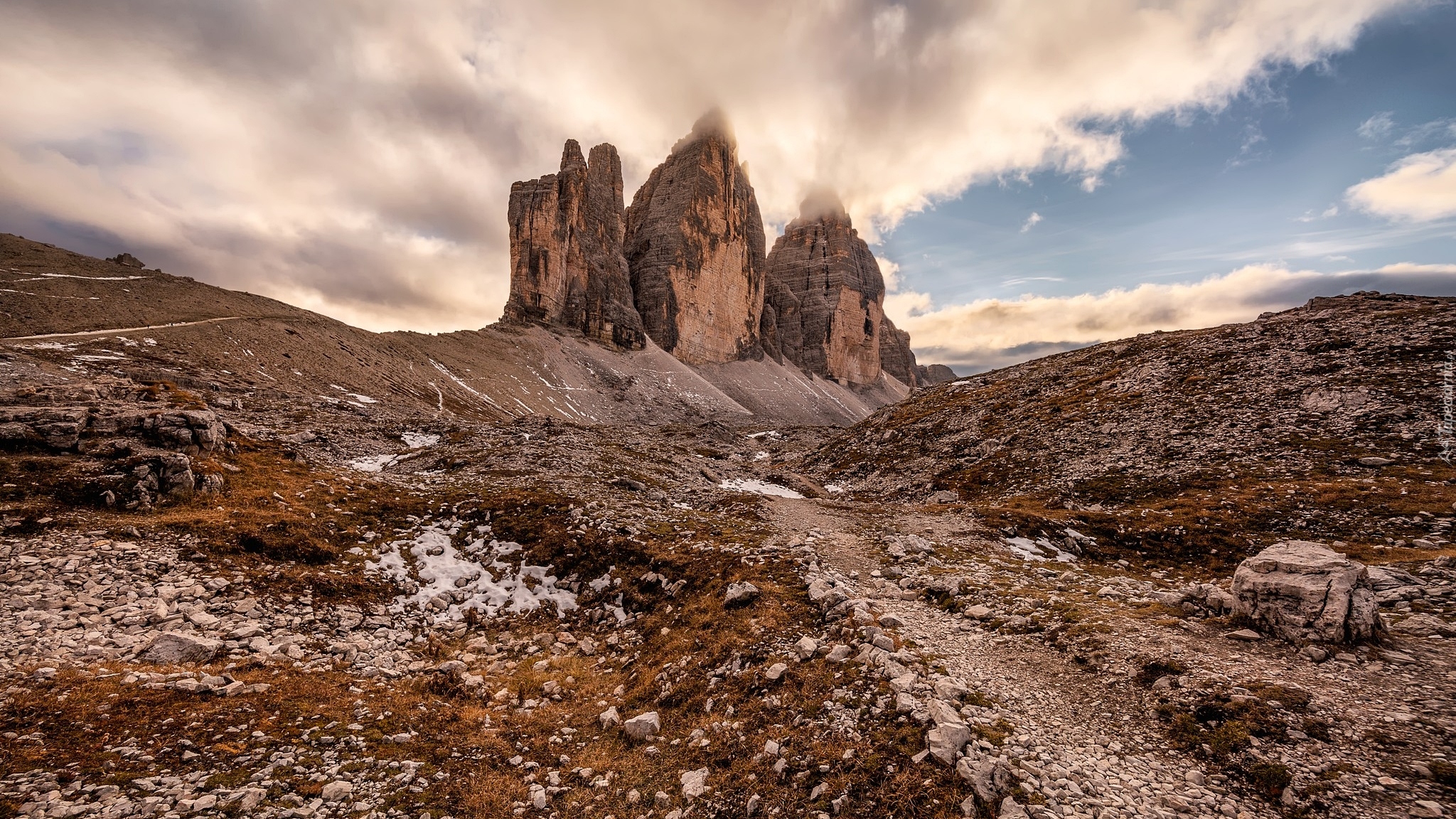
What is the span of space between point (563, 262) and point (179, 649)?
181945 mm

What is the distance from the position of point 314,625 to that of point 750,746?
1323 cm

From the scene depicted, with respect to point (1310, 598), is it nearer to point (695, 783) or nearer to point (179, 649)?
point (695, 783)

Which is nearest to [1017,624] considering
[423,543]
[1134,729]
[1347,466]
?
[1134,729]

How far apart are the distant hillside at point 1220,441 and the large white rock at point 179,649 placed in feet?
95.6

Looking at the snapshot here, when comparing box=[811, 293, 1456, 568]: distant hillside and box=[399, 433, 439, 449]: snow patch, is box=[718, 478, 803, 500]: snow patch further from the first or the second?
box=[399, 433, 439, 449]: snow patch

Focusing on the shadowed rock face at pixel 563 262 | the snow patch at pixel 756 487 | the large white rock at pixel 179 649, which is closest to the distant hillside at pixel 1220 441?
the snow patch at pixel 756 487

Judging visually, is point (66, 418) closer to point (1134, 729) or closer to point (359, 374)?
point (1134, 729)

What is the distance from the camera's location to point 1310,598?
37.0ft

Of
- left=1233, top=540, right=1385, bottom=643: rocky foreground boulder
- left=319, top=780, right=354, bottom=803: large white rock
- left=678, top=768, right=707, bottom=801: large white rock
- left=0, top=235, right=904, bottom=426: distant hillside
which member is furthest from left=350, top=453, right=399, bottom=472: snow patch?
left=1233, top=540, right=1385, bottom=643: rocky foreground boulder

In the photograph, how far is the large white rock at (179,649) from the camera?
38.2 ft

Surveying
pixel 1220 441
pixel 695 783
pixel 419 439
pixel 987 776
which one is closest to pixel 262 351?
pixel 419 439

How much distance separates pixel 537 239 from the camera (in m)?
175

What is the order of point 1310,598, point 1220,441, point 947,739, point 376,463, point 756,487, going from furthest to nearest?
point 756,487
point 376,463
point 1220,441
point 1310,598
point 947,739

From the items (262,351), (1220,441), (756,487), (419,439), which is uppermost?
(262,351)
